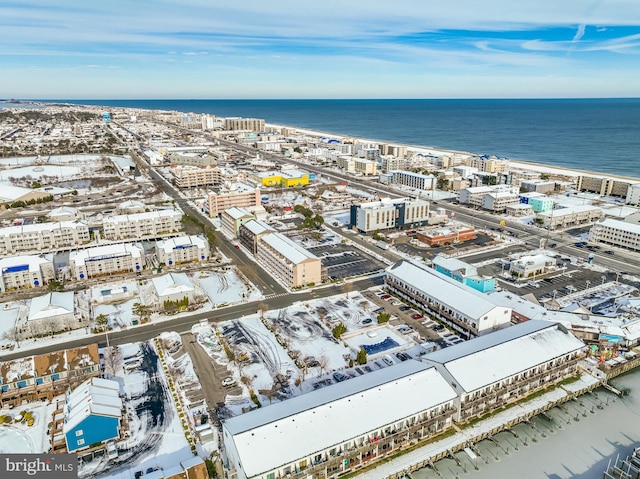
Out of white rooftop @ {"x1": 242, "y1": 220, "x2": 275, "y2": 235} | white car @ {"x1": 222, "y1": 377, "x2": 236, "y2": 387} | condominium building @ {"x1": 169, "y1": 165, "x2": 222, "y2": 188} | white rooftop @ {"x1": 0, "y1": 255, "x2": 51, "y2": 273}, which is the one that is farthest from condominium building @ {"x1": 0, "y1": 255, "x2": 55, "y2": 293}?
condominium building @ {"x1": 169, "y1": 165, "x2": 222, "y2": 188}

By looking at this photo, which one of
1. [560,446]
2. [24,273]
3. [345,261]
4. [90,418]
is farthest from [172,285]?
[560,446]

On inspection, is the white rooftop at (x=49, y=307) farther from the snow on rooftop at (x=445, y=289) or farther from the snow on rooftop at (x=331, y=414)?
the snow on rooftop at (x=445, y=289)

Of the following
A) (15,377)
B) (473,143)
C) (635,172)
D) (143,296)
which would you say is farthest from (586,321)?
(473,143)

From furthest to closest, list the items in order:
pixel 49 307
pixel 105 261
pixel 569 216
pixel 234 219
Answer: pixel 569 216 → pixel 234 219 → pixel 105 261 → pixel 49 307

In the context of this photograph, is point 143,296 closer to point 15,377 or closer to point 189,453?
point 15,377

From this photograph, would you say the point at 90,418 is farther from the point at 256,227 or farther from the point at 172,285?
the point at 256,227

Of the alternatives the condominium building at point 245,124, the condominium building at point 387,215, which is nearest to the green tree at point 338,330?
the condominium building at point 387,215

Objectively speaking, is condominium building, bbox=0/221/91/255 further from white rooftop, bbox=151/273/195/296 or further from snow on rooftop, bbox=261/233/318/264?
snow on rooftop, bbox=261/233/318/264
